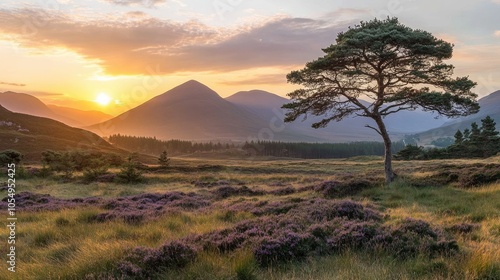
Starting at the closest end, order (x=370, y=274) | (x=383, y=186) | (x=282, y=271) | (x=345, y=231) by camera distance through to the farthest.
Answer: (x=370, y=274)
(x=282, y=271)
(x=345, y=231)
(x=383, y=186)

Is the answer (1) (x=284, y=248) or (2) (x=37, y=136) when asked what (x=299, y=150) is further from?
(1) (x=284, y=248)

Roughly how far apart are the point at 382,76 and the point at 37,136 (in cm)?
8251

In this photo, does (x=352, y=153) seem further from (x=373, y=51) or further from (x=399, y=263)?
(x=399, y=263)

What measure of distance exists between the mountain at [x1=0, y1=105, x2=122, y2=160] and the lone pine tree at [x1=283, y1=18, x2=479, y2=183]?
2328 inches

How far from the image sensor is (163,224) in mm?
10914

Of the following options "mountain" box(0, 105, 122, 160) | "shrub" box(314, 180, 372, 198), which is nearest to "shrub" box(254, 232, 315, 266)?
"shrub" box(314, 180, 372, 198)

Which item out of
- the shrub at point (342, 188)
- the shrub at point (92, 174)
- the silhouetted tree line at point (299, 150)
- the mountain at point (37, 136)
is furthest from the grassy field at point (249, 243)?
the silhouetted tree line at point (299, 150)

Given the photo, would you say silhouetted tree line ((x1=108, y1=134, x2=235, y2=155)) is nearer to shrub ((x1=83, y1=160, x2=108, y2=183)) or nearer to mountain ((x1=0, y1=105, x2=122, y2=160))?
mountain ((x1=0, y1=105, x2=122, y2=160))

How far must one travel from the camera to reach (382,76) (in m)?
22.5

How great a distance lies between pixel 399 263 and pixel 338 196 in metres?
12.6

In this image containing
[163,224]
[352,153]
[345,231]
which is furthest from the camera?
[352,153]

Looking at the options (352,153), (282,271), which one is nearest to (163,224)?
(282,271)

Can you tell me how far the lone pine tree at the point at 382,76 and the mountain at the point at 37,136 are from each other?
59120 millimetres

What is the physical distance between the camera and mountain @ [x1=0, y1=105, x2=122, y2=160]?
68.4m
